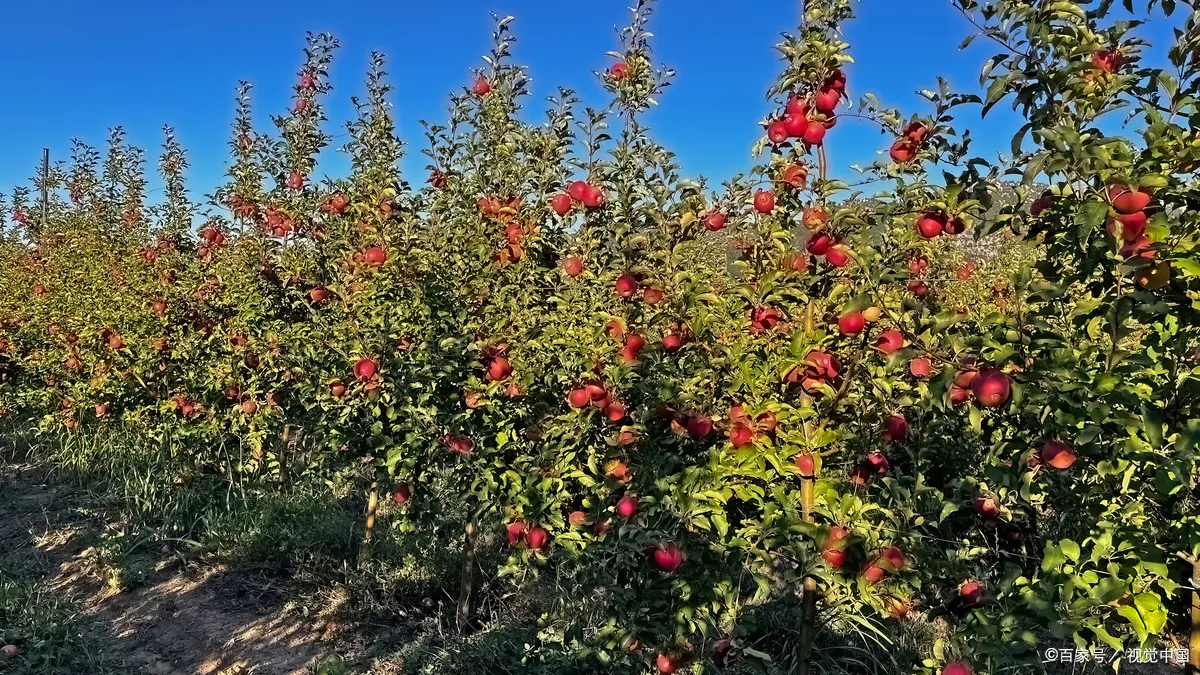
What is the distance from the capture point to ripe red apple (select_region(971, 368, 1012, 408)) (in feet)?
5.27

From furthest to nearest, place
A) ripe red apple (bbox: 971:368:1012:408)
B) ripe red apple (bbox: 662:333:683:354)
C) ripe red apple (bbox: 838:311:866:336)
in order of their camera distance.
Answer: ripe red apple (bbox: 662:333:683:354), ripe red apple (bbox: 838:311:866:336), ripe red apple (bbox: 971:368:1012:408)

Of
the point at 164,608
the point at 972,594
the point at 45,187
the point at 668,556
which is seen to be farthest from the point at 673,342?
the point at 45,187

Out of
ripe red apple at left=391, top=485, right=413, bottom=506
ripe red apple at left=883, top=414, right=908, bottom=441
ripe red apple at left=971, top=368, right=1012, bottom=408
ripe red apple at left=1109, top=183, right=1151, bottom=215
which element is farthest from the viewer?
ripe red apple at left=391, top=485, right=413, bottom=506

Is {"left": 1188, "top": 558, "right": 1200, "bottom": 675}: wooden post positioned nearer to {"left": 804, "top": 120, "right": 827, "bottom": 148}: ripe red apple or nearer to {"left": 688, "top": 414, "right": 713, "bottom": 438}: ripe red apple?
{"left": 688, "top": 414, "right": 713, "bottom": 438}: ripe red apple

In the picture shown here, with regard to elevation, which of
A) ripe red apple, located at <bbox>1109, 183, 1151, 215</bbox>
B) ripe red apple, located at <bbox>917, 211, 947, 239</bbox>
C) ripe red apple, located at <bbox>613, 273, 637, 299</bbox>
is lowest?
ripe red apple, located at <bbox>1109, 183, 1151, 215</bbox>

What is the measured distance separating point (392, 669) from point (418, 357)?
1.47 m

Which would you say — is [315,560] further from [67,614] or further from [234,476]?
[234,476]

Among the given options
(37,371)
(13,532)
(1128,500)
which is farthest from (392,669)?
(37,371)

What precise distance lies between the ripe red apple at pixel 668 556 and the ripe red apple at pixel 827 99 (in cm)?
132

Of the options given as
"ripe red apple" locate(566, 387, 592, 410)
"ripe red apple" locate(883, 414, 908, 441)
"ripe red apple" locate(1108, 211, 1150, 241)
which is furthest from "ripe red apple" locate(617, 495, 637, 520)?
"ripe red apple" locate(1108, 211, 1150, 241)

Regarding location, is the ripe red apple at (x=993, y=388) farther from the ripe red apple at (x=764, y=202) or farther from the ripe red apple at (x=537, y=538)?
the ripe red apple at (x=537, y=538)

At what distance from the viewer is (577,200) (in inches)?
120

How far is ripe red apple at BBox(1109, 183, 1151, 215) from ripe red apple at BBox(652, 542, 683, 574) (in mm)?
1369

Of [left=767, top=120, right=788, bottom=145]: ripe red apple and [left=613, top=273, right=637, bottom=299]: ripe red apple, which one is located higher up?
[left=767, top=120, right=788, bottom=145]: ripe red apple
